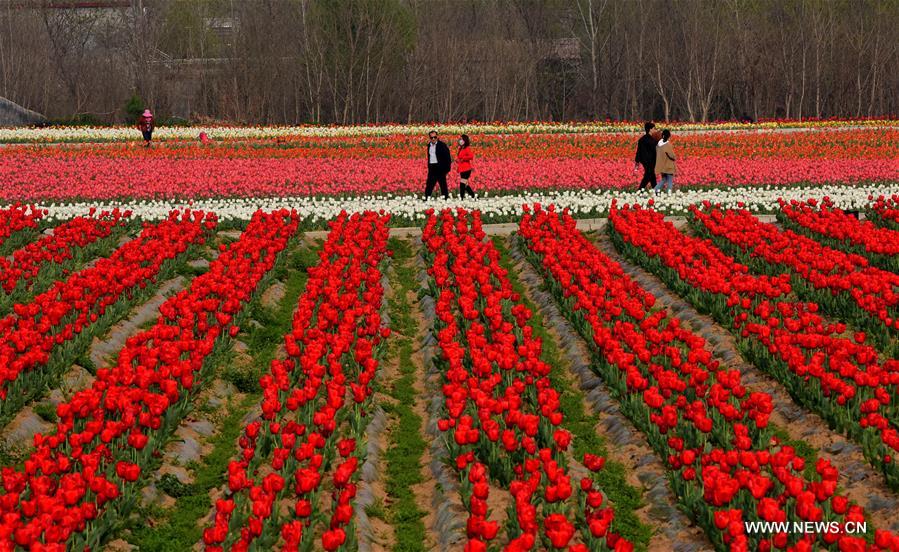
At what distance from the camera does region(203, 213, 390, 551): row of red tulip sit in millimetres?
6250

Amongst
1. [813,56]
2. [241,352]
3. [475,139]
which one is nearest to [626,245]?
[241,352]

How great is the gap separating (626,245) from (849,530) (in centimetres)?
970

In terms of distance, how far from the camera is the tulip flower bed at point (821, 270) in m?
10.8

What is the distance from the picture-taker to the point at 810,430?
8.73m

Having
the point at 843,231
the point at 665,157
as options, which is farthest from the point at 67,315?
the point at 665,157

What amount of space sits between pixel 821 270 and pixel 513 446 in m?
6.48

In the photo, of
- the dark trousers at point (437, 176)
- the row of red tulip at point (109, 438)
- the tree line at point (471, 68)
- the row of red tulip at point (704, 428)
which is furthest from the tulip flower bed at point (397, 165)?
the tree line at point (471, 68)

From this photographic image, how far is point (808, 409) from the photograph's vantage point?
29.5 feet

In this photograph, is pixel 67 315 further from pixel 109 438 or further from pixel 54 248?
pixel 109 438

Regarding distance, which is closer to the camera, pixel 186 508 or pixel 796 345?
pixel 186 508

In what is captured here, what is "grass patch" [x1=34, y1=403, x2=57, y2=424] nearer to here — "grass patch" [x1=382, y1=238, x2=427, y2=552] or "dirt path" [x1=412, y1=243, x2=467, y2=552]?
"grass patch" [x1=382, y1=238, x2=427, y2=552]

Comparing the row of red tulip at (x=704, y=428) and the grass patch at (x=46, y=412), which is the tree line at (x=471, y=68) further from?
the grass patch at (x=46, y=412)

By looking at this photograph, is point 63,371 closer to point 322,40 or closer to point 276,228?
point 276,228

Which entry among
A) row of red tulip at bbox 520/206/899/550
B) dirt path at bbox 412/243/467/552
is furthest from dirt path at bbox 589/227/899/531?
dirt path at bbox 412/243/467/552
